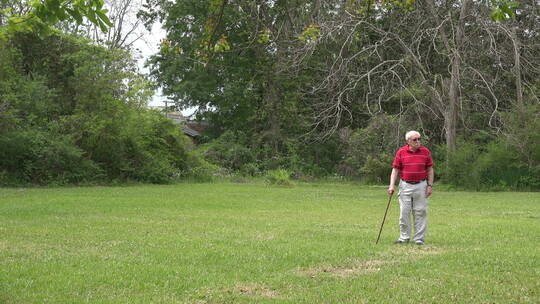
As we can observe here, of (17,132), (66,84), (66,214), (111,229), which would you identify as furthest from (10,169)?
(111,229)

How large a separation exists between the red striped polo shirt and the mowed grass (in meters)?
1.22

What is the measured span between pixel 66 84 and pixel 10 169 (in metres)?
5.61

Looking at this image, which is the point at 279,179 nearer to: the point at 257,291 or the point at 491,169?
the point at 491,169

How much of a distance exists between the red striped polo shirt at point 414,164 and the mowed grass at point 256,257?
122cm

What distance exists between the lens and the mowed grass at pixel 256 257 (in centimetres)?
686

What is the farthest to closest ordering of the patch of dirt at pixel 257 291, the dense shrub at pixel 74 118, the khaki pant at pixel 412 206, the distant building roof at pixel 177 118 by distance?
the distant building roof at pixel 177 118, the dense shrub at pixel 74 118, the khaki pant at pixel 412 206, the patch of dirt at pixel 257 291

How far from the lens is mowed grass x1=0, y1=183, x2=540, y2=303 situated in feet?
22.5

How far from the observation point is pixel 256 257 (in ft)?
30.3

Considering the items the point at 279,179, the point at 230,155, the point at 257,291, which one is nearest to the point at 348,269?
the point at 257,291

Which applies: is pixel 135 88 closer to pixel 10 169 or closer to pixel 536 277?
pixel 10 169

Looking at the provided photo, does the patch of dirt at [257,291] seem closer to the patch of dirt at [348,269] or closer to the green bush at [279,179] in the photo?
A: the patch of dirt at [348,269]

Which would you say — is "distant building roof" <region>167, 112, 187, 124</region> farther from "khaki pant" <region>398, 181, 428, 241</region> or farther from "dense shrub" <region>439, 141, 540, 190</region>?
"khaki pant" <region>398, 181, 428, 241</region>

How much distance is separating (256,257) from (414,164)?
371cm

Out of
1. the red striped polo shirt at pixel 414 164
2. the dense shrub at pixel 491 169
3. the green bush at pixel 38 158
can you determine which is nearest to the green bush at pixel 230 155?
the green bush at pixel 38 158
